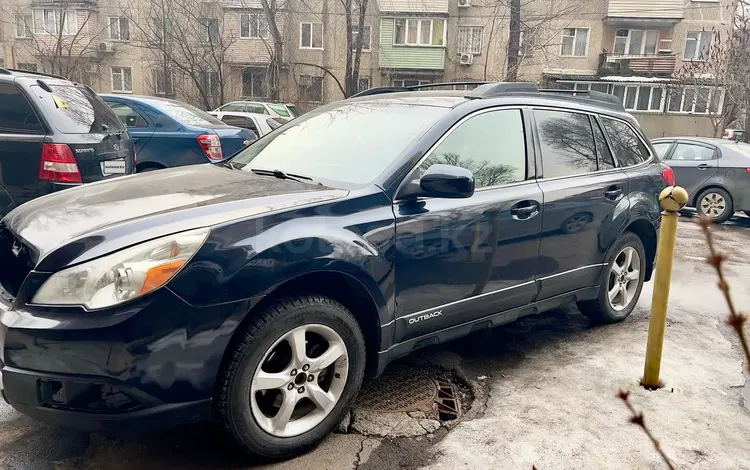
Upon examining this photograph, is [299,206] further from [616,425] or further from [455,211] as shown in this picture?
[616,425]

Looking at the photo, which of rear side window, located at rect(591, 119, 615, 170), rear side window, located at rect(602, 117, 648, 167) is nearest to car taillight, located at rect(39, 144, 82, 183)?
rear side window, located at rect(591, 119, 615, 170)

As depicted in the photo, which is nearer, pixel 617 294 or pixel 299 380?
pixel 299 380

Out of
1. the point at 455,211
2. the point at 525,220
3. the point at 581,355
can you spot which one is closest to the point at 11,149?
the point at 455,211

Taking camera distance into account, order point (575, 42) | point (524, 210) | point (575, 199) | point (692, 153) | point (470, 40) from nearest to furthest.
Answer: point (524, 210), point (575, 199), point (692, 153), point (470, 40), point (575, 42)

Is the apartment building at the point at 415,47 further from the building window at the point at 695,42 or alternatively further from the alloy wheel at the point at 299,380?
the alloy wheel at the point at 299,380

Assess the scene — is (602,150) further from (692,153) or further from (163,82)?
(163,82)

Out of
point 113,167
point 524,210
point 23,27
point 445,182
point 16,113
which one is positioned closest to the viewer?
point 445,182

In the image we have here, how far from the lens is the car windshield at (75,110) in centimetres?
494

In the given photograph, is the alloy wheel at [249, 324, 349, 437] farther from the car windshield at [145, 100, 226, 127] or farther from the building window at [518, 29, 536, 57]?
the building window at [518, 29, 536, 57]

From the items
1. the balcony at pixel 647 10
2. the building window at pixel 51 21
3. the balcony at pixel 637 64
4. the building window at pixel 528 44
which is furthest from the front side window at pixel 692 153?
the building window at pixel 51 21

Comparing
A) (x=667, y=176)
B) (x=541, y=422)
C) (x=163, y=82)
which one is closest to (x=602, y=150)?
(x=667, y=176)

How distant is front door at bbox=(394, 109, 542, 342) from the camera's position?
3.04m

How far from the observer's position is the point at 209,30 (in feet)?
85.4

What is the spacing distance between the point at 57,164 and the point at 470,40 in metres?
32.0
